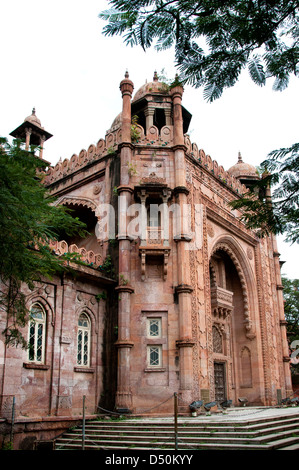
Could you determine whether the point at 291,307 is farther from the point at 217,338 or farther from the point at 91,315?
the point at 91,315

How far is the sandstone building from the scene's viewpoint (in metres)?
14.1

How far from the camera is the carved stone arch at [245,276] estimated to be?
22656 mm

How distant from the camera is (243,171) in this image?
28281 millimetres

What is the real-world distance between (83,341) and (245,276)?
10860 millimetres

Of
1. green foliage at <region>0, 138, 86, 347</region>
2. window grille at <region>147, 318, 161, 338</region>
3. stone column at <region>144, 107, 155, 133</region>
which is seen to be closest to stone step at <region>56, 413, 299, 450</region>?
window grille at <region>147, 318, 161, 338</region>

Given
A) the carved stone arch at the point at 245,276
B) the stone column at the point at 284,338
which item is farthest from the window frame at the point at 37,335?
the stone column at the point at 284,338

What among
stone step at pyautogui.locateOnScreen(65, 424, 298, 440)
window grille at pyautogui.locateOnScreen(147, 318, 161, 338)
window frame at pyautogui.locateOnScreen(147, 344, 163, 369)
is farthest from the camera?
window grille at pyautogui.locateOnScreen(147, 318, 161, 338)

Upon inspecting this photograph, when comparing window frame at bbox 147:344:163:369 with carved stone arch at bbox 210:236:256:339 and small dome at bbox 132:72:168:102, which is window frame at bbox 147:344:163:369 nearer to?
carved stone arch at bbox 210:236:256:339

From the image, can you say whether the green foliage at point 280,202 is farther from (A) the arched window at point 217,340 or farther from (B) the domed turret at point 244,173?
(B) the domed turret at point 244,173

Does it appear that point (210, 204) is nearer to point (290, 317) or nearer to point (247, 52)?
point (247, 52)

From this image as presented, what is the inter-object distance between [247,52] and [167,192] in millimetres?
12577

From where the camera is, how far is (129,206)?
16.9m

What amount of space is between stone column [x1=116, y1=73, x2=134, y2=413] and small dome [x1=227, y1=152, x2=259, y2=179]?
1156cm
